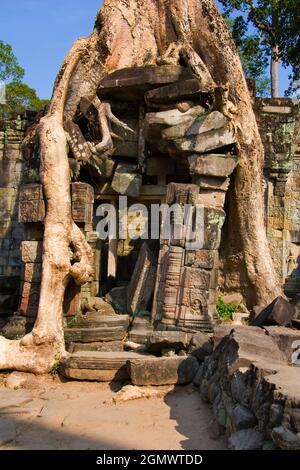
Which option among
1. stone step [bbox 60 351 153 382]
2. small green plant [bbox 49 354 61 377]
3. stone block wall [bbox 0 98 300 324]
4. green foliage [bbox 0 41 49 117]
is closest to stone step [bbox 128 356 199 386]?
stone step [bbox 60 351 153 382]

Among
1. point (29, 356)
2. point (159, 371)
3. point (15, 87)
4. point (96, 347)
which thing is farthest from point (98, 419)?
point (15, 87)

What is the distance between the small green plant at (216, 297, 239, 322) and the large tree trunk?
46 cm

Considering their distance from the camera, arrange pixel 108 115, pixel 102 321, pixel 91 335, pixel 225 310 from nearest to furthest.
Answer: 1. pixel 91 335
2. pixel 102 321
3. pixel 225 310
4. pixel 108 115

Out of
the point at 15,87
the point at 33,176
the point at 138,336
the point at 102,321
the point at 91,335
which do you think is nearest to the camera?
the point at 91,335

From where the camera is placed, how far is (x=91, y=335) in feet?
21.7

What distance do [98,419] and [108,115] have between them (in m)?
5.26

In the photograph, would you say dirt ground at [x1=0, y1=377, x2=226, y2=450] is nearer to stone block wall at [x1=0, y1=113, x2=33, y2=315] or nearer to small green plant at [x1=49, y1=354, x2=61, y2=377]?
small green plant at [x1=49, y1=354, x2=61, y2=377]

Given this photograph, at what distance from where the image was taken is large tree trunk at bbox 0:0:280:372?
651 centimetres

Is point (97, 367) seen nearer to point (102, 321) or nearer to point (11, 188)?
point (102, 321)

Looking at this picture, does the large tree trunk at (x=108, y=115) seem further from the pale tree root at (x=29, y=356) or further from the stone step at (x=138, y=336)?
the stone step at (x=138, y=336)
